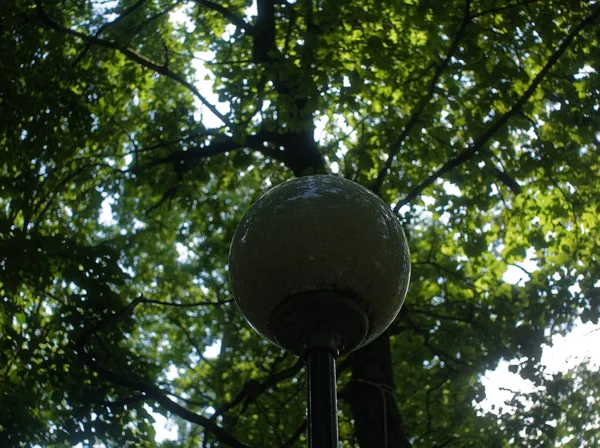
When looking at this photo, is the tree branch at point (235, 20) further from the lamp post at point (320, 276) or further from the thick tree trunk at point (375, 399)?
the lamp post at point (320, 276)

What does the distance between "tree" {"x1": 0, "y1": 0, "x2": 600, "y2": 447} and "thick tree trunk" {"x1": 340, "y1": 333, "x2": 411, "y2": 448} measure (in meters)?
0.02

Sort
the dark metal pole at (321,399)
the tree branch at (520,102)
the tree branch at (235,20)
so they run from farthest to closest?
the tree branch at (235,20)
the tree branch at (520,102)
the dark metal pole at (321,399)

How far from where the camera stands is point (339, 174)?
7.12 m

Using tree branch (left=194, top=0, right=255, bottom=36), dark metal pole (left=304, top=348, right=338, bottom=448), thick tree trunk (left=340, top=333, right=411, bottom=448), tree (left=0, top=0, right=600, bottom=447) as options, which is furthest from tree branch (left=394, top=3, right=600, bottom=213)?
dark metal pole (left=304, top=348, right=338, bottom=448)

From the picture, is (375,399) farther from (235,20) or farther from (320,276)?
(235,20)

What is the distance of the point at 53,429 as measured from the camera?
5961 millimetres

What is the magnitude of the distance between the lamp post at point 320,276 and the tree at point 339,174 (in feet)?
7.78

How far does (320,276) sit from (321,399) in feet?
1.31

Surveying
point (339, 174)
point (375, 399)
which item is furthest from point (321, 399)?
point (339, 174)

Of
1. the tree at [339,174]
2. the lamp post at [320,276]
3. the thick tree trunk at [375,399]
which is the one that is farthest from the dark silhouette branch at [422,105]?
the lamp post at [320,276]

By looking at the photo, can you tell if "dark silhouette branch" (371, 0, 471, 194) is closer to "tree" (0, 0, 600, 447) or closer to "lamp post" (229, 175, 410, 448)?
"tree" (0, 0, 600, 447)

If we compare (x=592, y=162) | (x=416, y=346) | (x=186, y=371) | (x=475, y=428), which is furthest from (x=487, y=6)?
(x=186, y=371)

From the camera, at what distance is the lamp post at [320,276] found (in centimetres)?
226

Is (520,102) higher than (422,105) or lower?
lower
